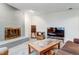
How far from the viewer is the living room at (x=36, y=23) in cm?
542

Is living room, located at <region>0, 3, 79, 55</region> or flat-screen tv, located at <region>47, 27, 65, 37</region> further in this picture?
flat-screen tv, located at <region>47, 27, 65, 37</region>

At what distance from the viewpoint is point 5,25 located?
5.54 metres

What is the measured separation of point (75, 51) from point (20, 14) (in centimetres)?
530

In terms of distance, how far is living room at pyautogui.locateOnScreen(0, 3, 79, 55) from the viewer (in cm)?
542

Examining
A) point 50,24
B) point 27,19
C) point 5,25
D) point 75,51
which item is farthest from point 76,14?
point 75,51

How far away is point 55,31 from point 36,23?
5.88 ft

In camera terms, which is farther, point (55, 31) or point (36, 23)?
point (36, 23)

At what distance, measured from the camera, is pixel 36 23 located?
853cm

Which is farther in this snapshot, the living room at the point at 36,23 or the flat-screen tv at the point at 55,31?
the flat-screen tv at the point at 55,31

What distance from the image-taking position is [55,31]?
7.45m

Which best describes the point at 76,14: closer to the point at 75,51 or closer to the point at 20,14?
the point at 20,14

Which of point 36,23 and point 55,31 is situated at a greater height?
point 36,23

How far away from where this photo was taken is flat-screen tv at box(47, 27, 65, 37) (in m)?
7.27

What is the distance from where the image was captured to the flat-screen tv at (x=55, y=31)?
286 inches
